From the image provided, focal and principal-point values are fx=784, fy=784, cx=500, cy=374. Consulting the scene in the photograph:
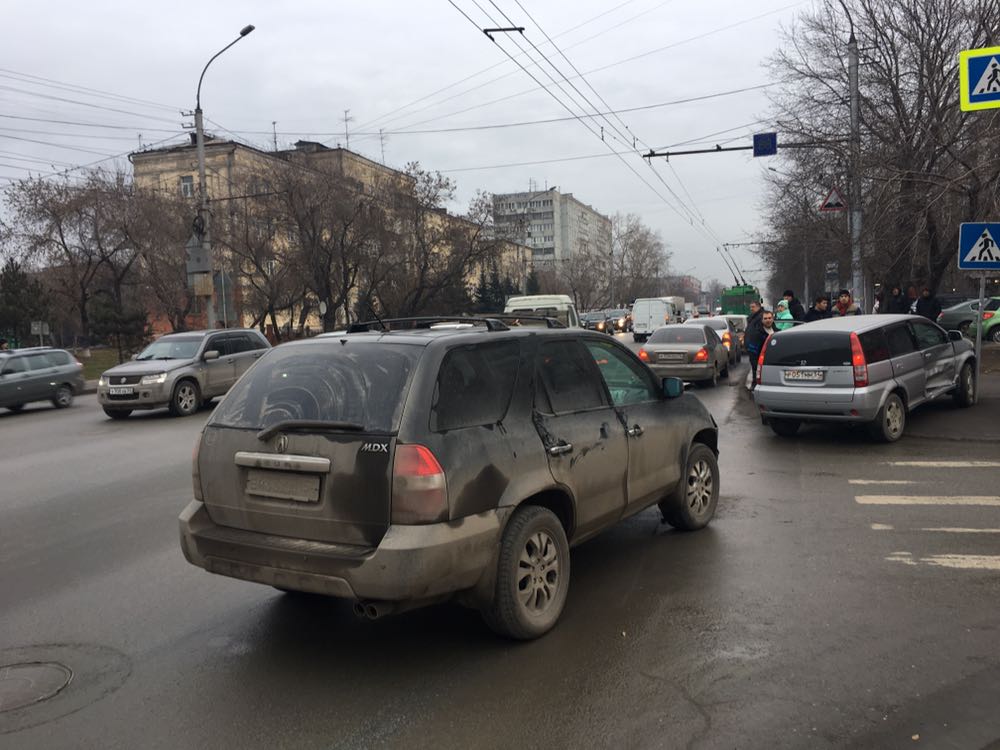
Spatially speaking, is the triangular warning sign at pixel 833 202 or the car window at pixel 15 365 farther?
the triangular warning sign at pixel 833 202

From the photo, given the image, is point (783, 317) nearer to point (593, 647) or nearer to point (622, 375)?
point (622, 375)

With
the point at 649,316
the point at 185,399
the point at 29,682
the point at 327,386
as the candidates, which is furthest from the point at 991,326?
the point at 29,682

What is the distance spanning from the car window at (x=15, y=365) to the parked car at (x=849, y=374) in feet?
54.4

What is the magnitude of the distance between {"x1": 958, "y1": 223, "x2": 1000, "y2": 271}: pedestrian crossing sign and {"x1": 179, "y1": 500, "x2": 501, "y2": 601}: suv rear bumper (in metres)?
11.2

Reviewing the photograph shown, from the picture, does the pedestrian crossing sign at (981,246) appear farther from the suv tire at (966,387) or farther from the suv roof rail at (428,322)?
the suv roof rail at (428,322)

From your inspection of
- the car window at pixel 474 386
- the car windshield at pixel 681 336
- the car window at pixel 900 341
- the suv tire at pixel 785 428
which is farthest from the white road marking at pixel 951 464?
the car windshield at pixel 681 336

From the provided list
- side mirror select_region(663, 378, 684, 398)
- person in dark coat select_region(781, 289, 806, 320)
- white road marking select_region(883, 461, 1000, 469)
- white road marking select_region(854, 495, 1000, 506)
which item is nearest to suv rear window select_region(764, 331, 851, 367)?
Result: white road marking select_region(883, 461, 1000, 469)

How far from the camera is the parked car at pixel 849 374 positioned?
991 centimetres

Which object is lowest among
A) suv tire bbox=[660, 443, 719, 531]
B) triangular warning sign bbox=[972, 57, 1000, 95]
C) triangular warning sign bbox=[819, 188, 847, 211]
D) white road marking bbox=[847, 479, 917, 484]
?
white road marking bbox=[847, 479, 917, 484]

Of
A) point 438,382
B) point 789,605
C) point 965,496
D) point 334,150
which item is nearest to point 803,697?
point 789,605

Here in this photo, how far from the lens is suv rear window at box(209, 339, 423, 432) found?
3965 mm

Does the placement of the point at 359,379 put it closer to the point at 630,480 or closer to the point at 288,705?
the point at 288,705

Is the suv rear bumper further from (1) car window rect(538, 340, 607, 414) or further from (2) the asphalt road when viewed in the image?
(1) car window rect(538, 340, 607, 414)

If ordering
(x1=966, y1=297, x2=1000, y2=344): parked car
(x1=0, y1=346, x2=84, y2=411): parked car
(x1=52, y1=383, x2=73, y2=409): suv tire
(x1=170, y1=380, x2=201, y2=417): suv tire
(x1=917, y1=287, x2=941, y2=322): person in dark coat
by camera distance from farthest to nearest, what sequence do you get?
(x1=966, y1=297, x2=1000, y2=344): parked car
(x1=52, y1=383, x2=73, y2=409): suv tire
(x1=0, y1=346, x2=84, y2=411): parked car
(x1=917, y1=287, x2=941, y2=322): person in dark coat
(x1=170, y1=380, x2=201, y2=417): suv tire
